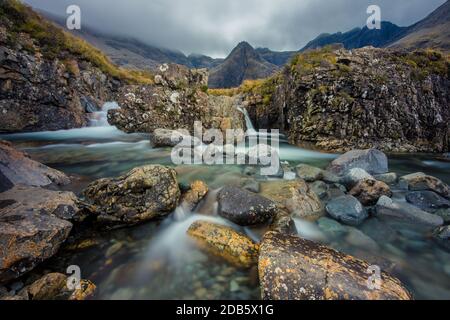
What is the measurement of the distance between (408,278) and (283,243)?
231 cm

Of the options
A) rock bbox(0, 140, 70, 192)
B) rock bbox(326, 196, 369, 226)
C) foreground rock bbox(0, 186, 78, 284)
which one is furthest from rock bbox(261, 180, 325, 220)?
rock bbox(0, 140, 70, 192)

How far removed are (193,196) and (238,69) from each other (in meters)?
Answer: 170

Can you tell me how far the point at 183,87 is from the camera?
15.3 meters

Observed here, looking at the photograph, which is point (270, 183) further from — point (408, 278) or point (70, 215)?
point (70, 215)

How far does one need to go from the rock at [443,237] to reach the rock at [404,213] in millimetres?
417

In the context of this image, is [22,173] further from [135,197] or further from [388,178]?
[388,178]

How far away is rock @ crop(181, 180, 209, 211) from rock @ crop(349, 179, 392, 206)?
425 centimetres

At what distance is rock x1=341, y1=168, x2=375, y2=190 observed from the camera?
689 cm

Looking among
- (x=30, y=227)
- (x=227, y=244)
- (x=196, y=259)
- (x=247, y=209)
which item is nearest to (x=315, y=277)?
(x=227, y=244)

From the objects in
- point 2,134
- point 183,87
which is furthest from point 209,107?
point 2,134

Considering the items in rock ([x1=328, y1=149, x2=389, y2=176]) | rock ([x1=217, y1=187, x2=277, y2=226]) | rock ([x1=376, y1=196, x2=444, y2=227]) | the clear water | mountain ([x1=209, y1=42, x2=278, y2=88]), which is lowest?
the clear water

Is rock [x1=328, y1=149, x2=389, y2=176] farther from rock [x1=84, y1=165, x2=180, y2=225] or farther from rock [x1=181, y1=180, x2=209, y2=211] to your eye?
rock [x1=84, y1=165, x2=180, y2=225]

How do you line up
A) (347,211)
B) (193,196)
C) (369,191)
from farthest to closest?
1. (369,191)
2. (193,196)
3. (347,211)

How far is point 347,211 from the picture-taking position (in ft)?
17.4
